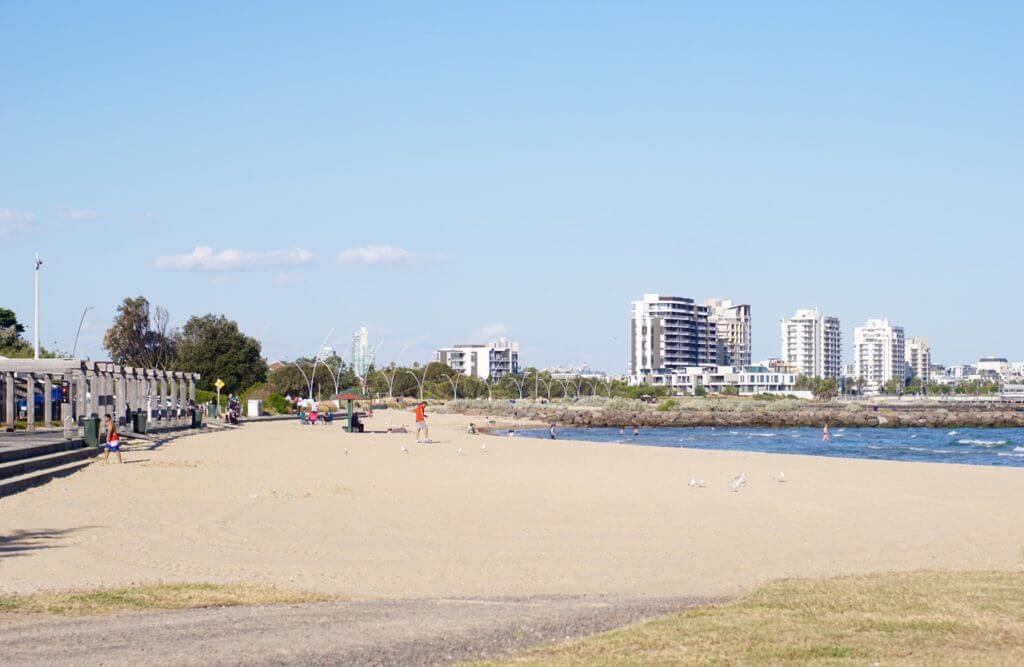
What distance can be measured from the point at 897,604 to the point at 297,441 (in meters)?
36.3

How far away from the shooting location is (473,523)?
58.9 ft

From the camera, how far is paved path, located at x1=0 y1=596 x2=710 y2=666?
8180mm

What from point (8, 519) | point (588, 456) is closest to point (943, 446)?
point (588, 456)

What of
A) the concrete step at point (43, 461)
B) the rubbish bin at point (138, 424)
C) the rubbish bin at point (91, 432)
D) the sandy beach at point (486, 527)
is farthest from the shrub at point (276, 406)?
the concrete step at point (43, 461)

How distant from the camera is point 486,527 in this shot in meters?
17.4

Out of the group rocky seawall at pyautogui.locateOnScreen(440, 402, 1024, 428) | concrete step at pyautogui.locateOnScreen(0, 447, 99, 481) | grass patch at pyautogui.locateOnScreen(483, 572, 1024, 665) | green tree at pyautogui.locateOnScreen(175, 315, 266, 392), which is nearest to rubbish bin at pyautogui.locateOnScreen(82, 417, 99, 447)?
concrete step at pyautogui.locateOnScreen(0, 447, 99, 481)

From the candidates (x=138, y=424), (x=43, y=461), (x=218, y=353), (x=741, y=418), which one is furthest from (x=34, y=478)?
(x=741, y=418)

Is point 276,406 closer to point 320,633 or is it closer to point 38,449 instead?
point 38,449

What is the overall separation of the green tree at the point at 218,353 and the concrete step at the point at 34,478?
2739 inches

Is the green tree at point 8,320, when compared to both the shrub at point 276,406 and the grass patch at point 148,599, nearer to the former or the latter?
the shrub at point 276,406

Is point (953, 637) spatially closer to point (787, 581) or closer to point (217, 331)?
point (787, 581)

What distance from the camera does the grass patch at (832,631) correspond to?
8.03m

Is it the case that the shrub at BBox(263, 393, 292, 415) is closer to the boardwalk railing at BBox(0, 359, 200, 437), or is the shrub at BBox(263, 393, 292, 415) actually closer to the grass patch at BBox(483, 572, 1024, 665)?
the boardwalk railing at BBox(0, 359, 200, 437)

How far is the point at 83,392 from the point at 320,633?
97.9 feet
